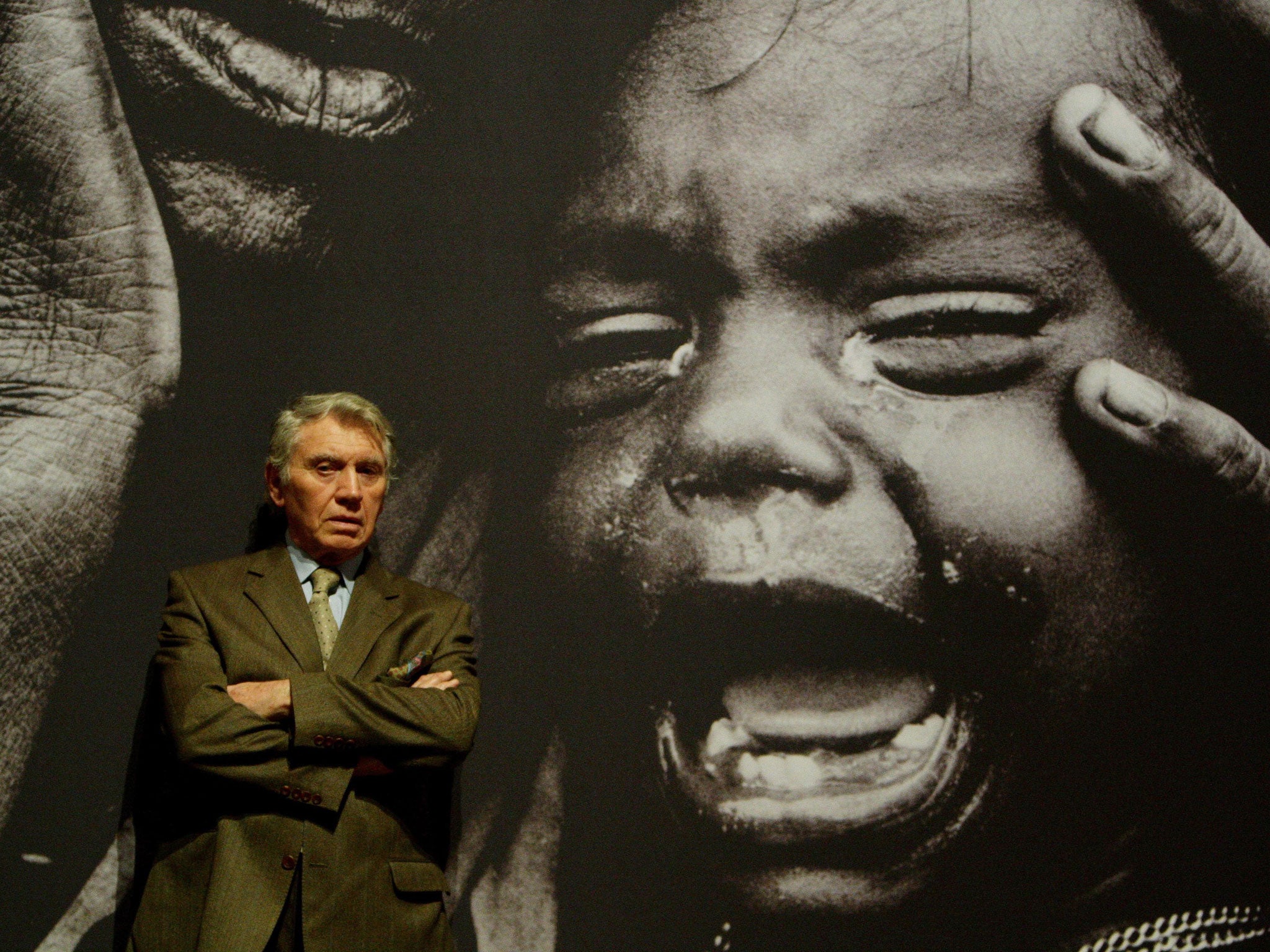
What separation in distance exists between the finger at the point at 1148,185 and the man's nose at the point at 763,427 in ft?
2.03

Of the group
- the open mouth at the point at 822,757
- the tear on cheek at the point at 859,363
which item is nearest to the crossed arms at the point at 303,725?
the open mouth at the point at 822,757

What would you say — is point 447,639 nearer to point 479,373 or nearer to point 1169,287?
point 479,373

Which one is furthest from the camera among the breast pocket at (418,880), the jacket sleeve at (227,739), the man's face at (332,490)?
the man's face at (332,490)

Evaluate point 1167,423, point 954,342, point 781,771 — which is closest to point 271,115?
point 954,342

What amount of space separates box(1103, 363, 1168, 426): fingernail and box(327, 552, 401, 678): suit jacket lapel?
1.33m

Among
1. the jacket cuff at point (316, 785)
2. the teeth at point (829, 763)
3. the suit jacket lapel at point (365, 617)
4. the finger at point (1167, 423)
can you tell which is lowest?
the jacket cuff at point (316, 785)

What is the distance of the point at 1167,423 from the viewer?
203 centimetres

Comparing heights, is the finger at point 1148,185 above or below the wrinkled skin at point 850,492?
above

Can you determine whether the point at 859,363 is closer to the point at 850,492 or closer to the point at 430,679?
the point at 850,492

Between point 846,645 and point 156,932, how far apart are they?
4.00ft

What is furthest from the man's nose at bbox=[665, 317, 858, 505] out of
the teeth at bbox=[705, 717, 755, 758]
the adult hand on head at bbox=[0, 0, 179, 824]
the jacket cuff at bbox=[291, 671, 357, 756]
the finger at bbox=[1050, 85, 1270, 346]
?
the adult hand on head at bbox=[0, 0, 179, 824]

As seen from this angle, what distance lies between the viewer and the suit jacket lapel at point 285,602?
5.51 feet

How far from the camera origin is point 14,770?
196 centimetres

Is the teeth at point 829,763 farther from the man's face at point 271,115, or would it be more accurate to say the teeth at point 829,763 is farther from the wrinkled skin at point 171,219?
the man's face at point 271,115
